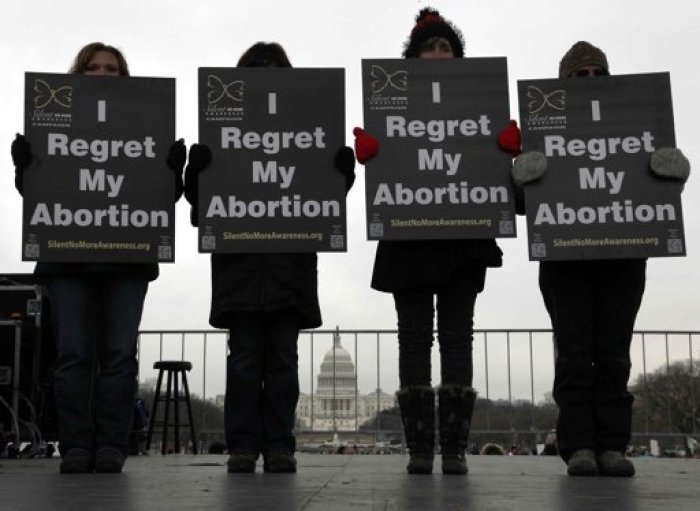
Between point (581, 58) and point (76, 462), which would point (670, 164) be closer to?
point (581, 58)

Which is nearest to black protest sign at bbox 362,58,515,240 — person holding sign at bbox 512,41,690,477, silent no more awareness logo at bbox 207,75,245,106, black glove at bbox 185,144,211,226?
person holding sign at bbox 512,41,690,477

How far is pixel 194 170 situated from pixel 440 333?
1.61 metres

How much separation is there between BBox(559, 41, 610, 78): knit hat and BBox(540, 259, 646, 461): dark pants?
3.67 ft

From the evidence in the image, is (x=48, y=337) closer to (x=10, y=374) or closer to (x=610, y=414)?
(x=10, y=374)

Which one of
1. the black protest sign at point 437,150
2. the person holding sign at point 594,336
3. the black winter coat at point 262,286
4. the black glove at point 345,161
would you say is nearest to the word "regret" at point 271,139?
the black glove at point 345,161

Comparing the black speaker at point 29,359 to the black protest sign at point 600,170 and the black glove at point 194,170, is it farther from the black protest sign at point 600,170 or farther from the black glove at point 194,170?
the black protest sign at point 600,170

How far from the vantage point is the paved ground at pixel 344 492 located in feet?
9.61

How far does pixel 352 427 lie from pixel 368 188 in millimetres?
7420

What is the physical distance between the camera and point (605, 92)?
5363 mm

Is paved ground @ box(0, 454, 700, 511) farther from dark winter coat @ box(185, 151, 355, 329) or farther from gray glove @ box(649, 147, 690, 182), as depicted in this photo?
gray glove @ box(649, 147, 690, 182)

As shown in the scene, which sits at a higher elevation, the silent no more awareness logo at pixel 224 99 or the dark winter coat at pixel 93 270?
the silent no more awareness logo at pixel 224 99

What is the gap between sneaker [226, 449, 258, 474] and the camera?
495cm

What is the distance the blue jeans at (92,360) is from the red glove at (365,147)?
4.71 ft

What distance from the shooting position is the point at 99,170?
5.45 metres
